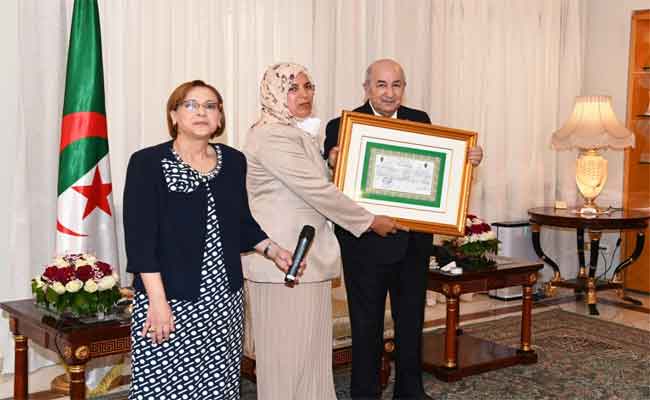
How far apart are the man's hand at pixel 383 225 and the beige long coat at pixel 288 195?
302mm

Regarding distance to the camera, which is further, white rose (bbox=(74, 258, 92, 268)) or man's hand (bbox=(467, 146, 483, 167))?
man's hand (bbox=(467, 146, 483, 167))

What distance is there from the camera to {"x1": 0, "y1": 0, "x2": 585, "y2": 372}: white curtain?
4.45m

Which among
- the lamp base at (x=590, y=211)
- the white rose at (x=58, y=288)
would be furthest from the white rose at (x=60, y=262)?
the lamp base at (x=590, y=211)

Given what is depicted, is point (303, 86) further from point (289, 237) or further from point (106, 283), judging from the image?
point (106, 283)

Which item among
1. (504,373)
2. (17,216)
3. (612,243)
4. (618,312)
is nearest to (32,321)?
(17,216)

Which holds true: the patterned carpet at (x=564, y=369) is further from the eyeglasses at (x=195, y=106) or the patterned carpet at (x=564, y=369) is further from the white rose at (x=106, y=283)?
the eyeglasses at (x=195, y=106)

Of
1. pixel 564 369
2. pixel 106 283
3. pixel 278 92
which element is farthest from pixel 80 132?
pixel 564 369

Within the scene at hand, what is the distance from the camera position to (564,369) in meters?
4.67

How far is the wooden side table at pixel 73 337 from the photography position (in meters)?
3.29

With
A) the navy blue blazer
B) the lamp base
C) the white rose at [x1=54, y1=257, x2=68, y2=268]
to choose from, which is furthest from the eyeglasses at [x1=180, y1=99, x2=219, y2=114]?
the lamp base

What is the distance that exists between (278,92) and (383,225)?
761mm

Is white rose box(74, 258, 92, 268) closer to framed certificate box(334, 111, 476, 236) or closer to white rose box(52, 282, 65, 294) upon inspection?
white rose box(52, 282, 65, 294)

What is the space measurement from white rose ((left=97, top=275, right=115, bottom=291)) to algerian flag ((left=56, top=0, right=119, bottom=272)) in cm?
68

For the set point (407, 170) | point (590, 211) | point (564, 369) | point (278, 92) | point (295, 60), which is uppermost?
point (295, 60)
